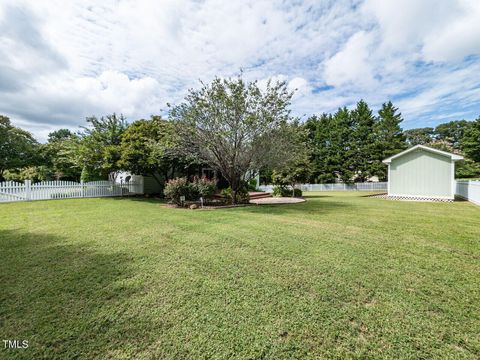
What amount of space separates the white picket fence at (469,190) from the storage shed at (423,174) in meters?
0.66

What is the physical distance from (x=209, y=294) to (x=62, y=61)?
500 inches

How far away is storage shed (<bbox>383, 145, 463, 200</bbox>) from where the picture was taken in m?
14.0

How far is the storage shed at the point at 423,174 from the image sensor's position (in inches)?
550

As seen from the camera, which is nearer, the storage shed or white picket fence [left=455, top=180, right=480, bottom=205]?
white picket fence [left=455, top=180, right=480, bottom=205]

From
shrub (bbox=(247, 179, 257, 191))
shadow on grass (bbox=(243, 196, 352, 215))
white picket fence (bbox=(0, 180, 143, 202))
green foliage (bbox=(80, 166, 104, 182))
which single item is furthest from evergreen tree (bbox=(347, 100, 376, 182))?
green foliage (bbox=(80, 166, 104, 182))

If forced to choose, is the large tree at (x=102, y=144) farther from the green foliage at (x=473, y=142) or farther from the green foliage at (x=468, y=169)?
the green foliage at (x=473, y=142)

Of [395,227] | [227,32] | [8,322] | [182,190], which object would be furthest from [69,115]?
[395,227]

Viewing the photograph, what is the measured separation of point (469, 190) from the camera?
12.7 m

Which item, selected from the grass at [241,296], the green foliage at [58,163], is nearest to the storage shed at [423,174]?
the grass at [241,296]

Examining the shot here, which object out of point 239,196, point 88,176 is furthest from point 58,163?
point 239,196

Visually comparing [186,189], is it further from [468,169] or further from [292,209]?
[468,169]

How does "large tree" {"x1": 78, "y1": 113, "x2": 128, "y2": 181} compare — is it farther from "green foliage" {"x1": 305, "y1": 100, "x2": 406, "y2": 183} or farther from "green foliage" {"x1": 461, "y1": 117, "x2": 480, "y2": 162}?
"green foliage" {"x1": 461, "y1": 117, "x2": 480, "y2": 162}

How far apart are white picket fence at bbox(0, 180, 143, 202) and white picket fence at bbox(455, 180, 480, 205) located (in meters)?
19.6

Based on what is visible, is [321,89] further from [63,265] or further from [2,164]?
[2,164]
